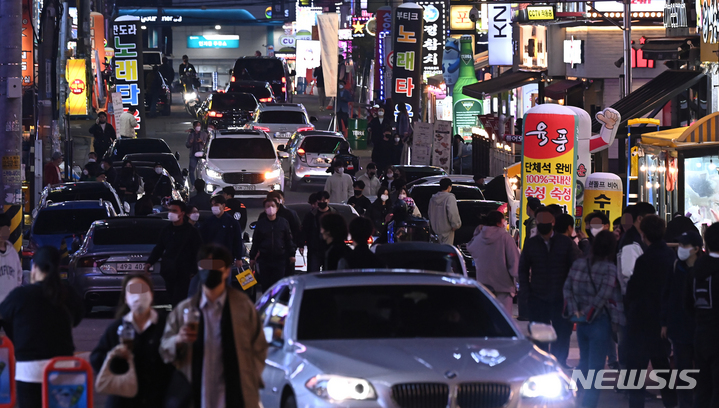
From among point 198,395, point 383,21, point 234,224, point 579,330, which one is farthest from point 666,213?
point 383,21

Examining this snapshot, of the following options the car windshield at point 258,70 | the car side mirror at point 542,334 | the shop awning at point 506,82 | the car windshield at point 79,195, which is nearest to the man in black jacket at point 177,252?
the car side mirror at point 542,334

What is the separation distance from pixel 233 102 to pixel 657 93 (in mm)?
19449

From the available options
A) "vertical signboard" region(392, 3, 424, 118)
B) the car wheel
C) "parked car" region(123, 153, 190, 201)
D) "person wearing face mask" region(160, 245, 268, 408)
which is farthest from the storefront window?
"vertical signboard" region(392, 3, 424, 118)

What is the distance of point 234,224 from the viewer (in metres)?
14.6

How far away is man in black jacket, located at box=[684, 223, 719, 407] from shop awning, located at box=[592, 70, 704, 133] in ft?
51.3

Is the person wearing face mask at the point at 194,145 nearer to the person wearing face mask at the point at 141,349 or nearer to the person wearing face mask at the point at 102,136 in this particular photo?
the person wearing face mask at the point at 102,136

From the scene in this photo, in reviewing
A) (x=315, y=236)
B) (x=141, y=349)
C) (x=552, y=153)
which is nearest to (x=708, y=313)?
(x=141, y=349)

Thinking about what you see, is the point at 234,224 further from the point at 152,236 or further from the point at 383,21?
the point at 383,21

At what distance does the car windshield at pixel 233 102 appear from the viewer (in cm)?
4050

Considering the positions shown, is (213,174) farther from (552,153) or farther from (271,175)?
(552,153)

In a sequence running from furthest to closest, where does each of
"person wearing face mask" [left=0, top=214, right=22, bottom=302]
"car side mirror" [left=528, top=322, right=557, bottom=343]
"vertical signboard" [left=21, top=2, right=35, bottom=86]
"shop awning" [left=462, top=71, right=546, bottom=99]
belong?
"shop awning" [left=462, top=71, right=546, bottom=99] → "vertical signboard" [left=21, top=2, right=35, bottom=86] → "person wearing face mask" [left=0, top=214, right=22, bottom=302] → "car side mirror" [left=528, top=322, right=557, bottom=343]

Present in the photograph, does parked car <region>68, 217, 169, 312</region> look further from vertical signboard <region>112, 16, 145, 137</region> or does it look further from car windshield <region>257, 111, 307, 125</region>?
vertical signboard <region>112, 16, 145, 137</region>

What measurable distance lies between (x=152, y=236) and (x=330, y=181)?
6.55 meters

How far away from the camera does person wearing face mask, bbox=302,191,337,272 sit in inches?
603
